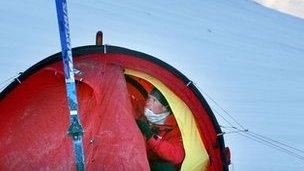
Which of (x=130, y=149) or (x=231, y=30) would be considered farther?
(x=231, y=30)

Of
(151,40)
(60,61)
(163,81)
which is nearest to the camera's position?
(60,61)

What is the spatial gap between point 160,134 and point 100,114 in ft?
2.49

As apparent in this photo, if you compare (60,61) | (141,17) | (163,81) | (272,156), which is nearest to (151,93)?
(163,81)

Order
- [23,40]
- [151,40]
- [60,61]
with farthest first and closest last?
[151,40] → [23,40] → [60,61]

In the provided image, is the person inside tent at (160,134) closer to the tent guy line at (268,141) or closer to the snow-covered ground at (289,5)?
the tent guy line at (268,141)

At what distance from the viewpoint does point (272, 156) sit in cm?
457

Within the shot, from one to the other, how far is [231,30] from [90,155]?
5.66 meters

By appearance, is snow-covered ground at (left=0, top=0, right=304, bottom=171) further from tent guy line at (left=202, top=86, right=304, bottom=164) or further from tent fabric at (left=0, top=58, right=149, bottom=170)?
tent fabric at (left=0, top=58, right=149, bottom=170)

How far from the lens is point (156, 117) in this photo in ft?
11.6

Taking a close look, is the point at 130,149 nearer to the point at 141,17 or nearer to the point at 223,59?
the point at 223,59

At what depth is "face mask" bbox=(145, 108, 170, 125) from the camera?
352 centimetres

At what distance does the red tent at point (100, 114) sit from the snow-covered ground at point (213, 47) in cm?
99

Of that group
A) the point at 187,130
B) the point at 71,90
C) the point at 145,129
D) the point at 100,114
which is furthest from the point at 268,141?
the point at 71,90

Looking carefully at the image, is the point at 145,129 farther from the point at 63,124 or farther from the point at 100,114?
the point at 63,124
